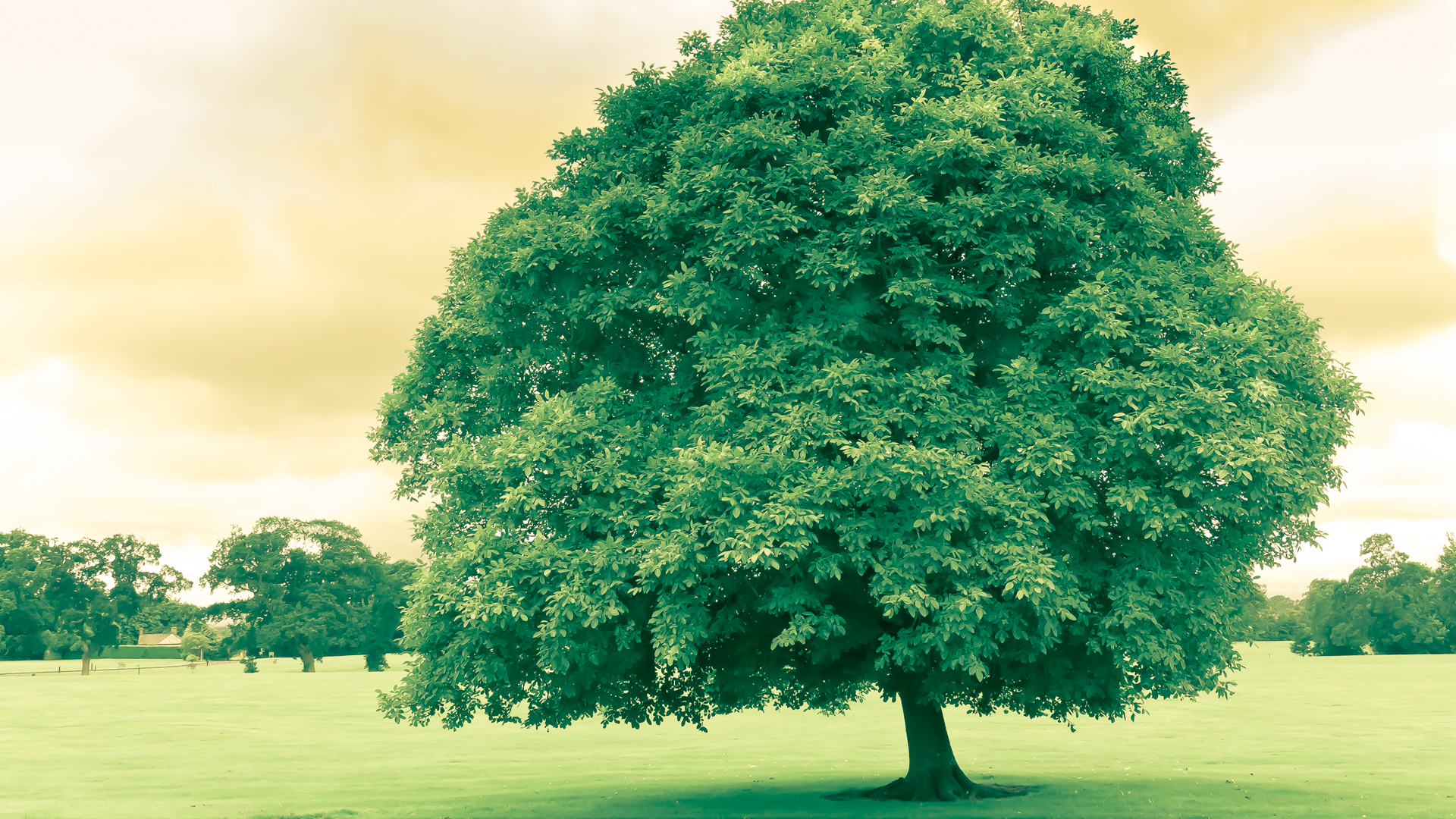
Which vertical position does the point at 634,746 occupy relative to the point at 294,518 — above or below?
below

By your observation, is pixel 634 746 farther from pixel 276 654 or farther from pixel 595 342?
pixel 276 654

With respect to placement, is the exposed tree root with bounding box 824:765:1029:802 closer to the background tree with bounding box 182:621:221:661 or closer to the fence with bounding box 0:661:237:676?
the fence with bounding box 0:661:237:676

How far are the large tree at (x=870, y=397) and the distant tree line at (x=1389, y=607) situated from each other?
12533 cm

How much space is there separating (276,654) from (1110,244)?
14051 cm

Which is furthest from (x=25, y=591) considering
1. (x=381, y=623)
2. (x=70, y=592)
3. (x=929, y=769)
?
(x=929, y=769)

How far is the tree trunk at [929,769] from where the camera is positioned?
24.6m

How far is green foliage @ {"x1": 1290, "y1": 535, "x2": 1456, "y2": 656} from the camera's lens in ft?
431

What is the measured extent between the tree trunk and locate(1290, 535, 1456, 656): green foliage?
12937cm

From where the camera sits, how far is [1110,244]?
19938 mm

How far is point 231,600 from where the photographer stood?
436 ft

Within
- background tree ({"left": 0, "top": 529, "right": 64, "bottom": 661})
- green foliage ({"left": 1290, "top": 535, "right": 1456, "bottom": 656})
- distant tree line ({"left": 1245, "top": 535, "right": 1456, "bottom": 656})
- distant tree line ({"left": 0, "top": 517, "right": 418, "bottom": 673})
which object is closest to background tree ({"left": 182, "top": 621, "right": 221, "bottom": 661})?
distant tree line ({"left": 0, "top": 517, "right": 418, "bottom": 673})

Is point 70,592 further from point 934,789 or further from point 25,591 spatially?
point 934,789

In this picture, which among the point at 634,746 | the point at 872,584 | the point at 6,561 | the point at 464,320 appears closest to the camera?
the point at 872,584

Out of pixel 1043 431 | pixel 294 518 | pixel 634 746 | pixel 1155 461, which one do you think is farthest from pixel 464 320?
pixel 294 518
